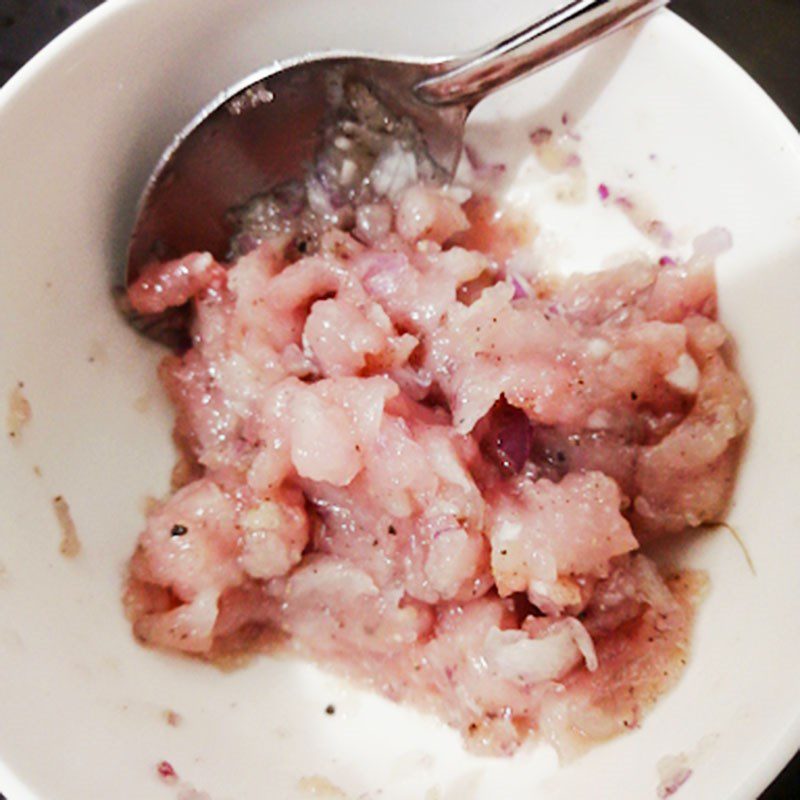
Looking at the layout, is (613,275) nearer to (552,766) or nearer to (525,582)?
(525,582)

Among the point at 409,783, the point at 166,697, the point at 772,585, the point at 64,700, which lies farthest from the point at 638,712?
the point at 64,700

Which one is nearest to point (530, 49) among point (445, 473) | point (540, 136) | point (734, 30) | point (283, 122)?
point (540, 136)

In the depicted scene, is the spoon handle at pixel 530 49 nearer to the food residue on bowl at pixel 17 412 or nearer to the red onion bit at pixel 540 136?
the red onion bit at pixel 540 136

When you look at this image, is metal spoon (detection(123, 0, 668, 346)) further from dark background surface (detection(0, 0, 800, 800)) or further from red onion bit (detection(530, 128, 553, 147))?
dark background surface (detection(0, 0, 800, 800))

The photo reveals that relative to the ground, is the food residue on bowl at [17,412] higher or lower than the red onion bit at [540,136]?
higher

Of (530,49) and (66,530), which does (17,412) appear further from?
(530,49)

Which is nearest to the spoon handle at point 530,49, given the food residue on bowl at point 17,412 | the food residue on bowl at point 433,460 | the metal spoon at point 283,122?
the metal spoon at point 283,122

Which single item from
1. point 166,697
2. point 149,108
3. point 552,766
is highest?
point 149,108

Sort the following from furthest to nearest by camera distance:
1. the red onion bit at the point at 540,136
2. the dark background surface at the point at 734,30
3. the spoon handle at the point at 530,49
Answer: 1. the dark background surface at the point at 734,30
2. the red onion bit at the point at 540,136
3. the spoon handle at the point at 530,49

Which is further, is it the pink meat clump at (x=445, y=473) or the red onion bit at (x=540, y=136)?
the red onion bit at (x=540, y=136)

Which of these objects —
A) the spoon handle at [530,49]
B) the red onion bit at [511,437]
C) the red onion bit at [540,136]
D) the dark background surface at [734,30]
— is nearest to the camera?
the spoon handle at [530,49]
